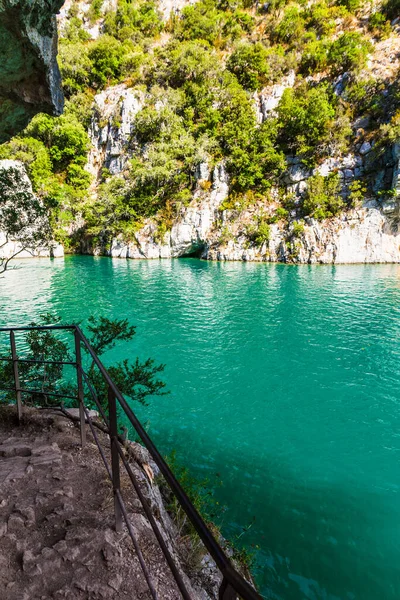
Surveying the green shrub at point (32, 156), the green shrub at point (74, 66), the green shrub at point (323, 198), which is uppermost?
the green shrub at point (74, 66)

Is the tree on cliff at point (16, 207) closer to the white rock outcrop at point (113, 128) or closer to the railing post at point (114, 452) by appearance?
the railing post at point (114, 452)

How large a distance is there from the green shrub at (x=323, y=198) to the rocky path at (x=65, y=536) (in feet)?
129

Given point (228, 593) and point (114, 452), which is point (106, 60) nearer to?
point (114, 452)

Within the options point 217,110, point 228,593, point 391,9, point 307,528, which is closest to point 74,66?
point 217,110

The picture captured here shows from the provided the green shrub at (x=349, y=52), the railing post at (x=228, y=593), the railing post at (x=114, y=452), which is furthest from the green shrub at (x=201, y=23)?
the railing post at (x=228, y=593)

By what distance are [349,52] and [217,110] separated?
19780 millimetres

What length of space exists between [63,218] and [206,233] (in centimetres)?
2043

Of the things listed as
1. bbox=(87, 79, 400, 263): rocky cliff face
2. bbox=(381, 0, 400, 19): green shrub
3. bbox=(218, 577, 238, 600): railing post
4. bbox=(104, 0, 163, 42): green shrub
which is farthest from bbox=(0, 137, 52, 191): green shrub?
bbox=(381, 0, 400, 19): green shrub

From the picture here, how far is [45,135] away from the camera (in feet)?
151

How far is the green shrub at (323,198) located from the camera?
36.6 m

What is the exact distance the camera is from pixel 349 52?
41875 mm

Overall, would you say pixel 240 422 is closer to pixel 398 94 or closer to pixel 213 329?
pixel 213 329

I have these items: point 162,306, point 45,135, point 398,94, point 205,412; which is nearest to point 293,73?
point 398,94

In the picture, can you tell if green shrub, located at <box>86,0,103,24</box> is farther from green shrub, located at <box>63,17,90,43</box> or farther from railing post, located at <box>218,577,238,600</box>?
railing post, located at <box>218,577,238,600</box>
